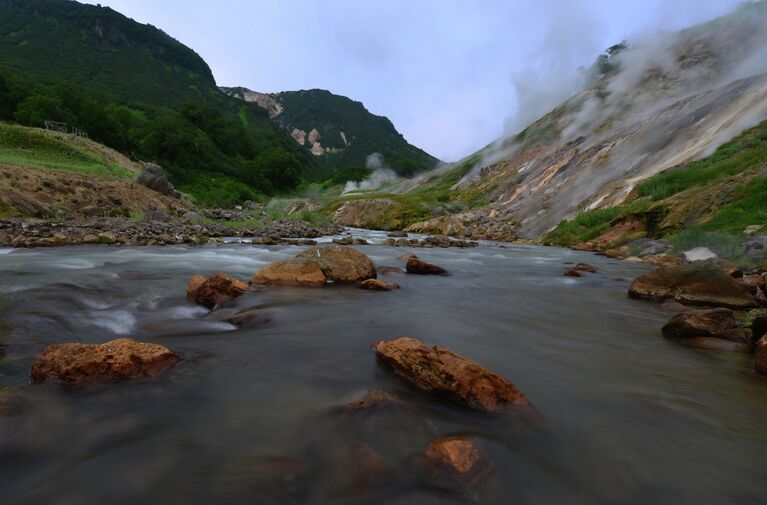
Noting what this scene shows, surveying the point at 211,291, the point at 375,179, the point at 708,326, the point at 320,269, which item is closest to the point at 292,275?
the point at 320,269

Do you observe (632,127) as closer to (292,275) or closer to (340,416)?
(292,275)

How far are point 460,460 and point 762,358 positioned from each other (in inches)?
186

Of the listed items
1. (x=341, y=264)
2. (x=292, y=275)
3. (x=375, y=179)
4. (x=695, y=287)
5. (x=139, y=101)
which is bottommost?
(x=292, y=275)

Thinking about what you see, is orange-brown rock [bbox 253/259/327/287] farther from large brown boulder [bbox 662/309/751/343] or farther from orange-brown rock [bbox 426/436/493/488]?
large brown boulder [bbox 662/309/751/343]

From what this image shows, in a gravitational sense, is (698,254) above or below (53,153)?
below

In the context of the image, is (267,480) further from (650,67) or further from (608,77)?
(608,77)

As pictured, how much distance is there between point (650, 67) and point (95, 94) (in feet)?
395

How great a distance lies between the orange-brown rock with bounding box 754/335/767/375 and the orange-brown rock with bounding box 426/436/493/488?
14.3 ft

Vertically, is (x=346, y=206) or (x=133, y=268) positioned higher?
(x=346, y=206)

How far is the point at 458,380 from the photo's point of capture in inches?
168

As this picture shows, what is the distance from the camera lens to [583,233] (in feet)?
84.7

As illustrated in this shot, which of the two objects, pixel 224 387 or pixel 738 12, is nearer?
pixel 224 387

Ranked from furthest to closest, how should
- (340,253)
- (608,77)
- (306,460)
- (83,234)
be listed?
1. (608,77)
2. (83,234)
3. (340,253)
4. (306,460)

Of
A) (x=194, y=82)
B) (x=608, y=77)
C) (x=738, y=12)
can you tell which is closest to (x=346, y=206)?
(x=608, y=77)
